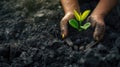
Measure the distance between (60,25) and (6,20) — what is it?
41 cm

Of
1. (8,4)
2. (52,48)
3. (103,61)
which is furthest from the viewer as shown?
(8,4)

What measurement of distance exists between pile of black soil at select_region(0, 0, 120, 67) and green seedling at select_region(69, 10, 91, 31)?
5 centimetres

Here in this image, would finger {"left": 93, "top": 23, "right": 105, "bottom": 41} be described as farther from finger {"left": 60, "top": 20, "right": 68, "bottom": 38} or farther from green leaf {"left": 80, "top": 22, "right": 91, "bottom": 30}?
finger {"left": 60, "top": 20, "right": 68, "bottom": 38}

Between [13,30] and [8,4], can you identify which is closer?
[13,30]

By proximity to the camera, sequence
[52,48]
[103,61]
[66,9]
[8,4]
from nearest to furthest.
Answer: [103,61] < [52,48] < [66,9] < [8,4]

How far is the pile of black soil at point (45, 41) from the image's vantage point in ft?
6.28

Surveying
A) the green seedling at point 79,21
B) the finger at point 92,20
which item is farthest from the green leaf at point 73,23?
the finger at point 92,20

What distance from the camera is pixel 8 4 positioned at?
2.32 m

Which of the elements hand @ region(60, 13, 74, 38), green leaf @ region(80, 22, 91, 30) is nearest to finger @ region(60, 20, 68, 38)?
hand @ region(60, 13, 74, 38)

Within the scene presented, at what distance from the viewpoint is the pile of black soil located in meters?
1.91

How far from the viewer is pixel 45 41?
2.03m

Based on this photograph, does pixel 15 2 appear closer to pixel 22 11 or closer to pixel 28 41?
pixel 22 11

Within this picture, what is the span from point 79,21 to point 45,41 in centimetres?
27

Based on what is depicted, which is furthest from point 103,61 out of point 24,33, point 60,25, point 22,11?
point 22,11
